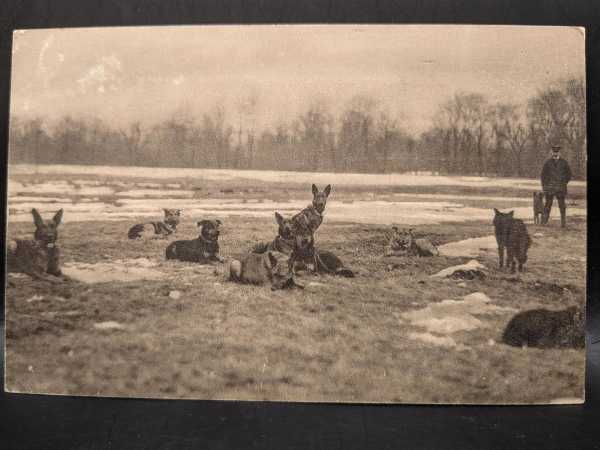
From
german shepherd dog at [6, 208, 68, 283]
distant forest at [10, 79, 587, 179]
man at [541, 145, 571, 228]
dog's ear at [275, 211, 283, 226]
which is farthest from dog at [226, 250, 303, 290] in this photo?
man at [541, 145, 571, 228]

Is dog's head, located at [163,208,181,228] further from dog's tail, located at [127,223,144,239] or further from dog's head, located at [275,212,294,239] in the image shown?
dog's head, located at [275,212,294,239]

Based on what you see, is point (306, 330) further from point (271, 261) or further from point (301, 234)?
point (301, 234)

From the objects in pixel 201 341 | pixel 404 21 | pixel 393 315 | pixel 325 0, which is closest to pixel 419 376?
pixel 393 315

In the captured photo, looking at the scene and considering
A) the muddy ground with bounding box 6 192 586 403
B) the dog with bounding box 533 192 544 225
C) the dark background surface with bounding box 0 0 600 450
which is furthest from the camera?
the dog with bounding box 533 192 544 225

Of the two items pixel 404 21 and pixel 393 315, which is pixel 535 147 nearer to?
pixel 404 21

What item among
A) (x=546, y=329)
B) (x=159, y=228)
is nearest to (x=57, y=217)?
(x=159, y=228)
